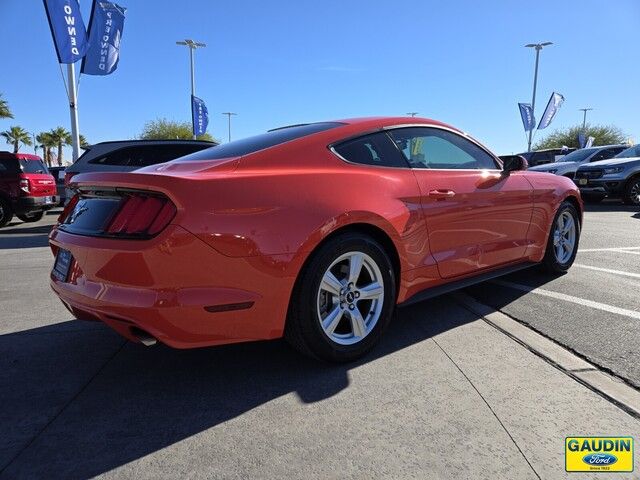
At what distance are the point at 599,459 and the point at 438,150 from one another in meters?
2.32

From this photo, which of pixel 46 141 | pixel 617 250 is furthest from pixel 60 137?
pixel 617 250

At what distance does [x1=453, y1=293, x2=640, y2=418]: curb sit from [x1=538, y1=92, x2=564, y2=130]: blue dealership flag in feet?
116

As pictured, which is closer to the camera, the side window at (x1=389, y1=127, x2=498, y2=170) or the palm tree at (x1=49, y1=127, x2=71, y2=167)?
the side window at (x1=389, y1=127, x2=498, y2=170)

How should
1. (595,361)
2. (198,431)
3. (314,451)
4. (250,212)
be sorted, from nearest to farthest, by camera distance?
(314,451) → (198,431) → (250,212) → (595,361)

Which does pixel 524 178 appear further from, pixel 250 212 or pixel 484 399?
pixel 250 212

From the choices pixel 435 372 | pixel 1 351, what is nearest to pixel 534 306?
pixel 435 372

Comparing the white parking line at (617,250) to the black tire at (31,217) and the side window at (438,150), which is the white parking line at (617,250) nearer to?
the side window at (438,150)

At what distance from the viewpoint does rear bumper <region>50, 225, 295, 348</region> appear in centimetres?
228

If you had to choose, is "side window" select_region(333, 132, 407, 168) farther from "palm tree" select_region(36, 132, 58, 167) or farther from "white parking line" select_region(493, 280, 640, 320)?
"palm tree" select_region(36, 132, 58, 167)

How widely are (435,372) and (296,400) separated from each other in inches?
33.5

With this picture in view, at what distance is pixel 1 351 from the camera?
3.20m

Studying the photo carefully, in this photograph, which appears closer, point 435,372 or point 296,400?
point 296,400

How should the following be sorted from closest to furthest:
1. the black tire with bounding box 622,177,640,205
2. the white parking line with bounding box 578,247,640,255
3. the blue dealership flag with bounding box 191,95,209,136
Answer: the white parking line with bounding box 578,247,640,255
the black tire with bounding box 622,177,640,205
the blue dealership flag with bounding box 191,95,209,136

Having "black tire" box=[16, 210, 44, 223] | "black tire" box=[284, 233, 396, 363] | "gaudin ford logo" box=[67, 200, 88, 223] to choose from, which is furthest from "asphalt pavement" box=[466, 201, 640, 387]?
"black tire" box=[16, 210, 44, 223]
